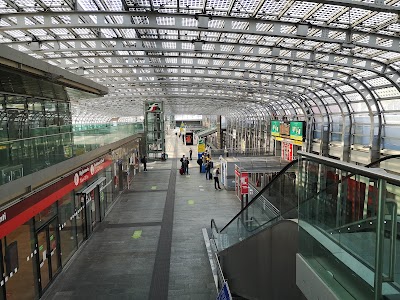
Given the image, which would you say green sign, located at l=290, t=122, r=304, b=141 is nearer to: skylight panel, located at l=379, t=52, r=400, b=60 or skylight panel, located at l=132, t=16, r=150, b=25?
skylight panel, located at l=379, t=52, r=400, b=60

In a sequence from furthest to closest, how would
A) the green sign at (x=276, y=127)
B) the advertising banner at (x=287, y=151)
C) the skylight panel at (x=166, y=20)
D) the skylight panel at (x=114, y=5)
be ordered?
the green sign at (x=276, y=127) < the advertising banner at (x=287, y=151) < the skylight panel at (x=166, y=20) < the skylight panel at (x=114, y=5)

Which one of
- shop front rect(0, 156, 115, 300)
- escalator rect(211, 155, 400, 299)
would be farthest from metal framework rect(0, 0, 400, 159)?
escalator rect(211, 155, 400, 299)

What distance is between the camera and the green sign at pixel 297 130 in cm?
2186

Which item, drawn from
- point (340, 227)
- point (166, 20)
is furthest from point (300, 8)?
point (340, 227)

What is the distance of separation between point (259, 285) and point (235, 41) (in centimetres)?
1021

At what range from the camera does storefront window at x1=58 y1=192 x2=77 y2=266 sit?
9.62 meters

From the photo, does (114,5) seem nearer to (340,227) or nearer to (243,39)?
(243,39)

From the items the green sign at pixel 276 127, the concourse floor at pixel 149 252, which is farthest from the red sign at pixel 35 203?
the green sign at pixel 276 127

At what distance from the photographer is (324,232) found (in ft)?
10.4

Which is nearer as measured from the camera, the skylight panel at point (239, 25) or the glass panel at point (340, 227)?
the glass panel at point (340, 227)

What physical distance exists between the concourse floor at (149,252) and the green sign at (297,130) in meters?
7.02

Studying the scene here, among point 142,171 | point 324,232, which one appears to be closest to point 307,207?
point 324,232

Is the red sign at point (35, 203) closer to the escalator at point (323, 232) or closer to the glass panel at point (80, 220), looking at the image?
the glass panel at point (80, 220)

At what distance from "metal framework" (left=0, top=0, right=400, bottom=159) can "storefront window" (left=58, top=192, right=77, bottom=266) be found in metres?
5.67
